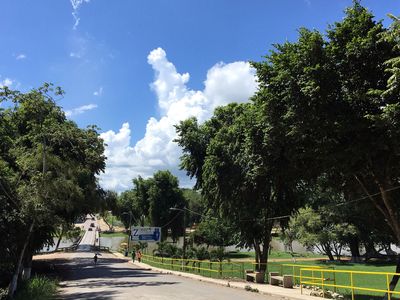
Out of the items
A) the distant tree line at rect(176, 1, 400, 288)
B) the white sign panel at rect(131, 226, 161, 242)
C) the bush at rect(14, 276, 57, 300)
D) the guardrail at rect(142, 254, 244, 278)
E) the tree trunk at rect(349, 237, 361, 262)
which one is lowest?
the bush at rect(14, 276, 57, 300)

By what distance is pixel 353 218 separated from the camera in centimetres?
6309

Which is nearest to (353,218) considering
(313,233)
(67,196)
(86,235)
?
(313,233)

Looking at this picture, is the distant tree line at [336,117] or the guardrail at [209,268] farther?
the guardrail at [209,268]

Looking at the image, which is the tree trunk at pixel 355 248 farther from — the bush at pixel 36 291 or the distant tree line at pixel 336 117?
the bush at pixel 36 291

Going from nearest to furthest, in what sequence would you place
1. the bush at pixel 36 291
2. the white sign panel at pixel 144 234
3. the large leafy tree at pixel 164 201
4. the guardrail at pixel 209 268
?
the bush at pixel 36 291 → the guardrail at pixel 209 268 → the white sign panel at pixel 144 234 → the large leafy tree at pixel 164 201

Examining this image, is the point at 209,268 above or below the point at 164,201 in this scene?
below

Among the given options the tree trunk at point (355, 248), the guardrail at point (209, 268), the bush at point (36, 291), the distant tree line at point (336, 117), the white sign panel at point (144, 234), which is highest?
the distant tree line at point (336, 117)

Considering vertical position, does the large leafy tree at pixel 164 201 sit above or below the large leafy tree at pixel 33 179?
above

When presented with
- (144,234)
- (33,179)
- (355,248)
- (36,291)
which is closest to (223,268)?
(36,291)

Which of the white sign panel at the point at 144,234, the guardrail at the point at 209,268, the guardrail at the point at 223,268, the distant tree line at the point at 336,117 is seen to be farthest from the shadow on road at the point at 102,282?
the white sign panel at the point at 144,234

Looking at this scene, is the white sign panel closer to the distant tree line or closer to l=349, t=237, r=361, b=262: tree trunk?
l=349, t=237, r=361, b=262: tree trunk

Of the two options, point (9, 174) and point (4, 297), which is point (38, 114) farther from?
point (4, 297)

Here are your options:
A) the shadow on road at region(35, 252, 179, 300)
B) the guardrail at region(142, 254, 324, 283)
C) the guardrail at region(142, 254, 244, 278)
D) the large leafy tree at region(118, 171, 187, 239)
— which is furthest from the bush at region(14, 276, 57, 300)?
the large leafy tree at region(118, 171, 187, 239)

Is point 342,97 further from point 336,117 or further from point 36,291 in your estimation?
point 36,291
